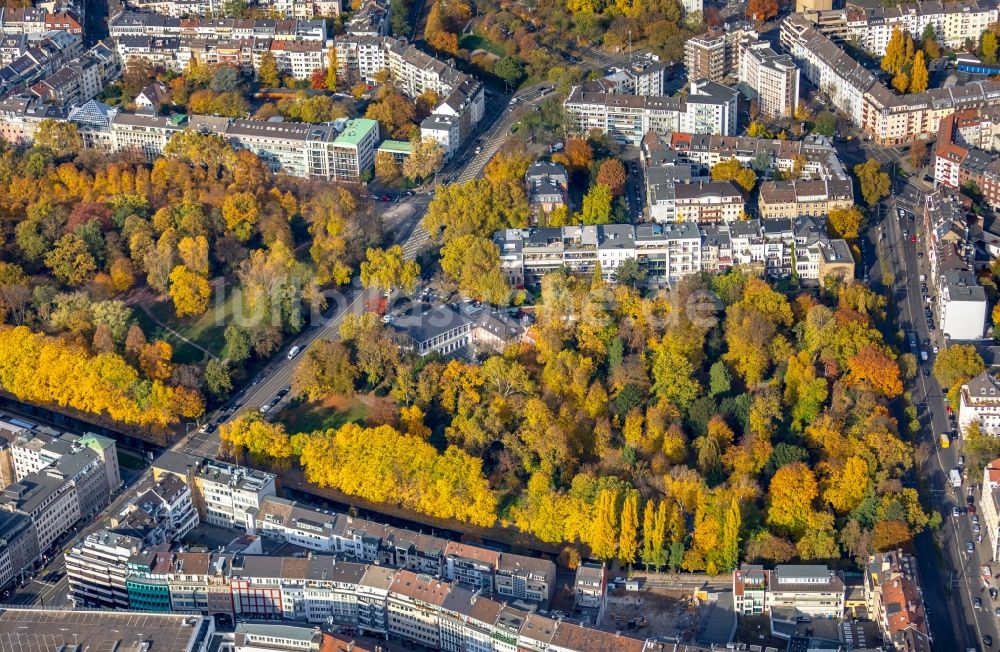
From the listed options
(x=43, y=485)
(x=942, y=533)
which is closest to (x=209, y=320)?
(x=43, y=485)

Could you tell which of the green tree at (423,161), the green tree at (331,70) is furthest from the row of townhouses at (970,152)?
the green tree at (331,70)

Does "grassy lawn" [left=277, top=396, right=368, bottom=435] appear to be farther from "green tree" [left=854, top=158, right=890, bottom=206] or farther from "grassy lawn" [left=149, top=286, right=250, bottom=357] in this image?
"green tree" [left=854, top=158, right=890, bottom=206]

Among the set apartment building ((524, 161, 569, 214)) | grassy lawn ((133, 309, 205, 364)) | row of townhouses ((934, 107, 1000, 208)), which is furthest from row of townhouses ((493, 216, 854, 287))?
grassy lawn ((133, 309, 205, 364))

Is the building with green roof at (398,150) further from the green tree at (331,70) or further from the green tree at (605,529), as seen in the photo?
the green tree at (605,529)

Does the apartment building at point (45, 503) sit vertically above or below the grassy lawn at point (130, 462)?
above

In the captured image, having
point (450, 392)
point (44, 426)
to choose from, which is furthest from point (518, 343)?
point (44, 426)

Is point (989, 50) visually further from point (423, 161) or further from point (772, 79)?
point (423, 161)
